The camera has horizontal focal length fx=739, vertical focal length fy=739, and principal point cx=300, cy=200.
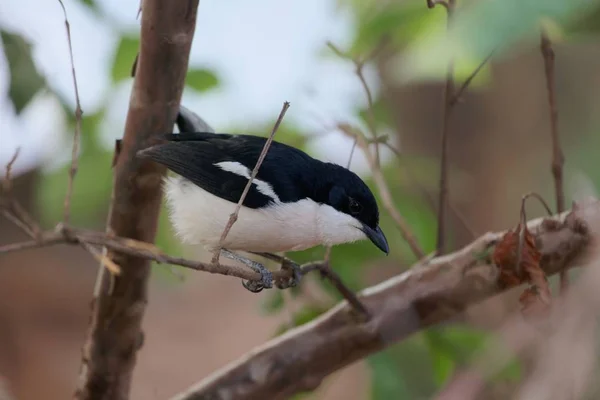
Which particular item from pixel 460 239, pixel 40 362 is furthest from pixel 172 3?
pixel 40 362

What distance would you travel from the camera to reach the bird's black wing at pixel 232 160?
138cm

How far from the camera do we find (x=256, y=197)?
139cm

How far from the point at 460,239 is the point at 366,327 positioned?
1.68 meters

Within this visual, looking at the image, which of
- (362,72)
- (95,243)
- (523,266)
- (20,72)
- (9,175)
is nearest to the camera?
(95,243)

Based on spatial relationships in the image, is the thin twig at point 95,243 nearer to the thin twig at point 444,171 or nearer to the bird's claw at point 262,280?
the bird's claw at point 262,280

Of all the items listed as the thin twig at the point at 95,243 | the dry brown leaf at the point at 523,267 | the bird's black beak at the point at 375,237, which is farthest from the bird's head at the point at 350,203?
the thin twig at the point at 95,243

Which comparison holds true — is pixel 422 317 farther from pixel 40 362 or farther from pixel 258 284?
pixel 40 362

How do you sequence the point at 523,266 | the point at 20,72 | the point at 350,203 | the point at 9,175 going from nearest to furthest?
the point at 9,175 < the point at 20,72 < the point at 523,266 < the point at 350,203

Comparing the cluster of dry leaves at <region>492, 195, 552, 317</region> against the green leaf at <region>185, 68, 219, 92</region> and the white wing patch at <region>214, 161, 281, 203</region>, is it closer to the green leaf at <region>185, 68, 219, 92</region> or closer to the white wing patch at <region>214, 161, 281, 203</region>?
the white wing patch at <region>214, 161, 281, 203</region>

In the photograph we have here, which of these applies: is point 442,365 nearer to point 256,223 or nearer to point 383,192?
point 383,192

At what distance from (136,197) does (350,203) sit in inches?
16.4

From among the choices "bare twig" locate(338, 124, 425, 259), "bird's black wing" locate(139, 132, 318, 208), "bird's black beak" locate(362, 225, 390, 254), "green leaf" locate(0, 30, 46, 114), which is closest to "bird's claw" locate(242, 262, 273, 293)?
"bird's black wing" locate(139, 132, 318, 208)

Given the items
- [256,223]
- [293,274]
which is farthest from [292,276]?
[256,223]

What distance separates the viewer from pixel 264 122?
182cm
